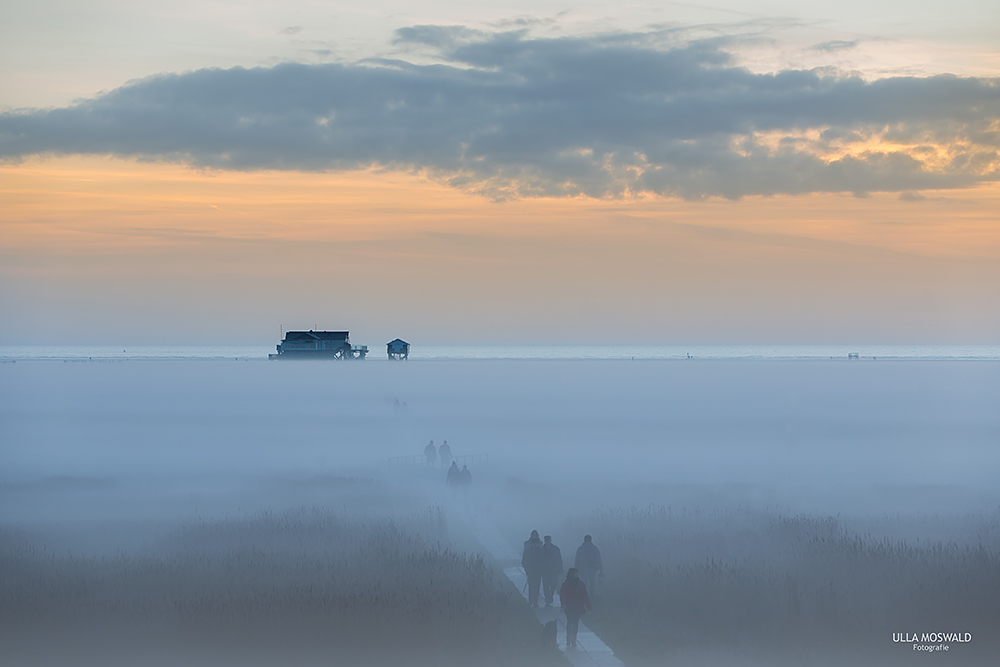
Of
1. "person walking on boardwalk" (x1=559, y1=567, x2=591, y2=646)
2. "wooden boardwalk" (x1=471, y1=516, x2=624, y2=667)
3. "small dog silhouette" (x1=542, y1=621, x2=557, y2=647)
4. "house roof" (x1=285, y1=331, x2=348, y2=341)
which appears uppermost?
"house roof" (x1=285, y1=331, x2=348, y2=341)

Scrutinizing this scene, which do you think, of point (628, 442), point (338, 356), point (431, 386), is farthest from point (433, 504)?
point (338, 356)

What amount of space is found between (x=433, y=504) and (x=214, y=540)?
8.60m

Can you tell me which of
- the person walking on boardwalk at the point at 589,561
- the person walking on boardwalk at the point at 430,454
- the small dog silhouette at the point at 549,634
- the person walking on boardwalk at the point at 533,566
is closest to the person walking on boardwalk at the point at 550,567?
the person walking on boardwalk at the point at 533,566

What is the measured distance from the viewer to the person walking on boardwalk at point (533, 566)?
17.8 meters

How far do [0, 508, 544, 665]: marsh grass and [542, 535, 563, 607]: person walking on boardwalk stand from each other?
3.83 ft

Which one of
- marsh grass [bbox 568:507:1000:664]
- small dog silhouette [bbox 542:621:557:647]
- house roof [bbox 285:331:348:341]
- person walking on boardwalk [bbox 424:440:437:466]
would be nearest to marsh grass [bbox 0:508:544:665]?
small dog silhouette [bbox 542:621:557:647]

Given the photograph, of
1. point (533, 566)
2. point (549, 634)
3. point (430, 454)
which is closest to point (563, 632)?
point (533, 566)

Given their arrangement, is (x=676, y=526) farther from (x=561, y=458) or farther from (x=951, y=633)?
(x=561, y=458)

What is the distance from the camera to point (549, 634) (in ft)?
49.2

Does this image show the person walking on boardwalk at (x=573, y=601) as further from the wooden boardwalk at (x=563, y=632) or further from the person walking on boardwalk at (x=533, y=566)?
the person walking on boardwalk at (x=533, y=566)

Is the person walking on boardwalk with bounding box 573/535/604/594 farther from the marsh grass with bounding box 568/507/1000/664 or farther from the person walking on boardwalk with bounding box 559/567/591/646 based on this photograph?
the person walking on boardwalk with bounding box 559/567/591/646

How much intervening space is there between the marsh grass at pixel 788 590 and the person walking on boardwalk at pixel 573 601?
1.05 meters

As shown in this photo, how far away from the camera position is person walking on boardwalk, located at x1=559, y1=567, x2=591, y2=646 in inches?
603

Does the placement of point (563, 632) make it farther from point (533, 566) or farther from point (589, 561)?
point (589, 561)
